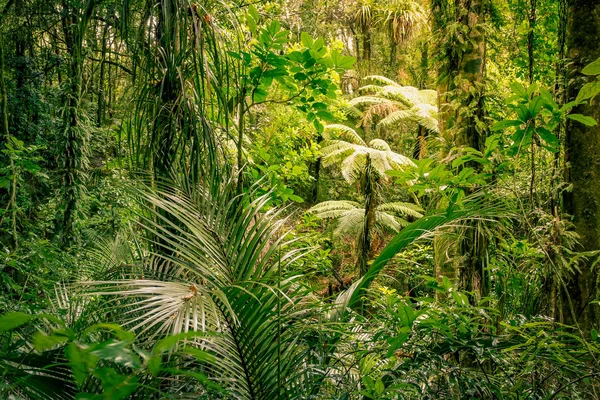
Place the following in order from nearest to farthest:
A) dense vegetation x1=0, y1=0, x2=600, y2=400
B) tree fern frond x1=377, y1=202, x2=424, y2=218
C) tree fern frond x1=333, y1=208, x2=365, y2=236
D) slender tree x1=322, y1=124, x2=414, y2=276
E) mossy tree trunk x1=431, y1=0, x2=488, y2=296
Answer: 1. dense vegetation x1=0, y1=0, x2=600, y2=400
2. mossy tree trunk x1=431, y1=0, x2=488, y2=296
3. slender tree x1=322, y1=124, x2=414, y2=276
4. tree fern frond x1=333, y1=208, x2=365, y2=236
5. tree fern frond x1=377, y1=202, x2=424, y2=218

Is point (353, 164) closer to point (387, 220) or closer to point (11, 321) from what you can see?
point (387, 220)

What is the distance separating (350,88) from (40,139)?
34.7 ft

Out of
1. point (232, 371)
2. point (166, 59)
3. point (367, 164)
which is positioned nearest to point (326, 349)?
point (232, 371)

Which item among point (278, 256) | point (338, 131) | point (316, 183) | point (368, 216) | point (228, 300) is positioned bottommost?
point (368, 216)

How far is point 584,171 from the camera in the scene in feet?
7.65

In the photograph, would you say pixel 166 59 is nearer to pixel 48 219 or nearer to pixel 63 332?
pixel 63 332

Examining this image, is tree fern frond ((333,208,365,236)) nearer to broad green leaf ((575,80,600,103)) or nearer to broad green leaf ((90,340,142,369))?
broad green leaf ((575,80,600,103))

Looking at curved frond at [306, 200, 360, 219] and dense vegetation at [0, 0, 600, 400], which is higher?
dense vegetation at [0, 0, 600, 400]

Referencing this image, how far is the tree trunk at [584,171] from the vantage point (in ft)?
7.51

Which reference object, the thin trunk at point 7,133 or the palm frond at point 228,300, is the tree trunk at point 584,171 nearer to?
the palm frond at point 228,300

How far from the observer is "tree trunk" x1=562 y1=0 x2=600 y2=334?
7.51 ft

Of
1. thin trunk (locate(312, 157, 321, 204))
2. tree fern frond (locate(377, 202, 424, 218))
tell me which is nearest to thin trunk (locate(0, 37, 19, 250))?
tree fern frond (locate(377, 202, 424, 218))

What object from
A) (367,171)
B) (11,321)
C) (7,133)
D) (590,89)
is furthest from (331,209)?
(11,321)

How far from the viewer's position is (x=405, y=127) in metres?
13.3
